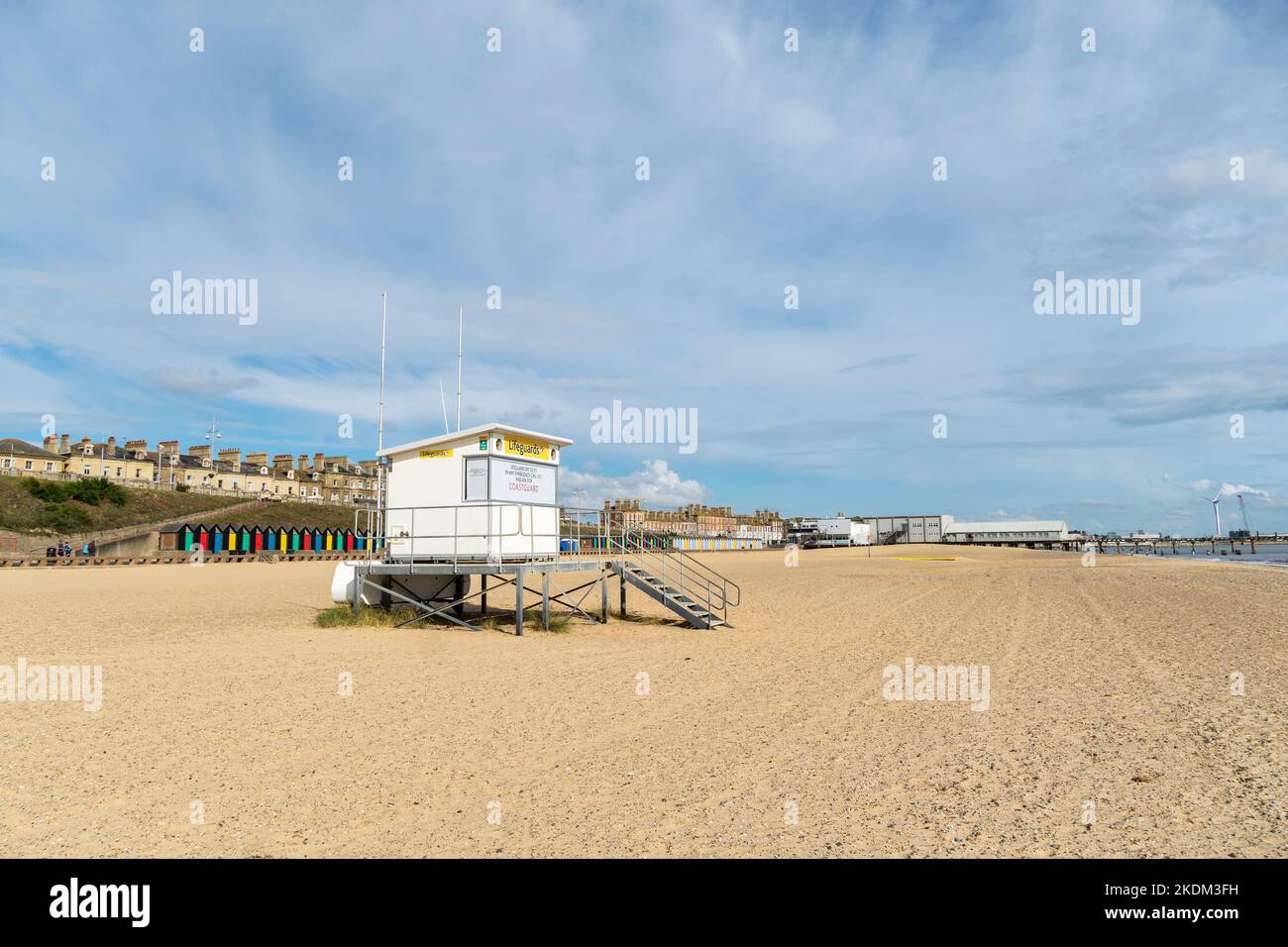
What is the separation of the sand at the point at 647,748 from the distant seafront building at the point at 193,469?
71.2m

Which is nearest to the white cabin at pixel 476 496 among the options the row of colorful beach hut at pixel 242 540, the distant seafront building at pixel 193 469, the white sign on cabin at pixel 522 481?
the white sign on cabin at pixel 522 481

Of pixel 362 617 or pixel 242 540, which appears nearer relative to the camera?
pixel 362 617

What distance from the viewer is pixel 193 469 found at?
→ 10938cm

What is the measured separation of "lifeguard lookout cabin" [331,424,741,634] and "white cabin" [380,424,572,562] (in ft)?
0.07

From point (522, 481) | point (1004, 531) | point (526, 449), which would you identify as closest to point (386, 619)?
point (522, 481)

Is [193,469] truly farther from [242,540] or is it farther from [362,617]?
[362,617]

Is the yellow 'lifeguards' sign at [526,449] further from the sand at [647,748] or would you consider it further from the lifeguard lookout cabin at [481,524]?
the sand at [647,748]

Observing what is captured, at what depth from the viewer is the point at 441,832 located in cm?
547

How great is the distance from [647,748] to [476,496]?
9697 millimetres

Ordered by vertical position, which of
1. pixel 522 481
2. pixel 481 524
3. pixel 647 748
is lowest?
pixel 647 748

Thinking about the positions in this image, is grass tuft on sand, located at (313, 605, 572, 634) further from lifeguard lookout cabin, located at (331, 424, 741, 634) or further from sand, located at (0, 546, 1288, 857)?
sand, located at (0, 546, 1288, 857)

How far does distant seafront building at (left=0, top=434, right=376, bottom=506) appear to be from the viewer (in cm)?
9395
